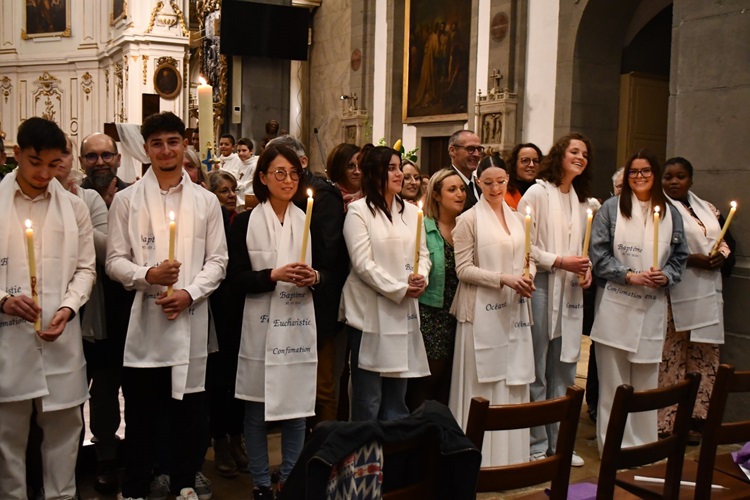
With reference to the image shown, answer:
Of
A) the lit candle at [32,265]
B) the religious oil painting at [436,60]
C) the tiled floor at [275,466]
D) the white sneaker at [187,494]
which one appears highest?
the religious oil painting at [436,60]

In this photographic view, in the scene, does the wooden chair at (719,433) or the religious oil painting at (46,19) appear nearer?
the wooden chair at (719,433)

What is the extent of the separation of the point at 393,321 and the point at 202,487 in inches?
46.9

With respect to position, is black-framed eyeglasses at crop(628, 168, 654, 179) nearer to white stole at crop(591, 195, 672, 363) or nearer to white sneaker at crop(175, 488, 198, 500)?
white stole at crop(591, 195, 672, 363)

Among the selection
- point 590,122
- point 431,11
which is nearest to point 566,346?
point 590,122

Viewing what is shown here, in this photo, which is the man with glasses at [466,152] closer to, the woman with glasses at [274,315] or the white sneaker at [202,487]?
the woman with glasses at [274,315]

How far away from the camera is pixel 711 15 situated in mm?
4891

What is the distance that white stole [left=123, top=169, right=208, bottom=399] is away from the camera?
10.4 feet

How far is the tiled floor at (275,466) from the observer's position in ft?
11.9

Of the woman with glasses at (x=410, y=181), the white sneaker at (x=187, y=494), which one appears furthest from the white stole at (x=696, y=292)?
the white sneaker at (x=187, y=494)

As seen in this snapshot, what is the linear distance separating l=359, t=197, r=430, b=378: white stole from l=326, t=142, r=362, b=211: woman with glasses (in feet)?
1.99

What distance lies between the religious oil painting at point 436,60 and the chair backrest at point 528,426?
10.3 m

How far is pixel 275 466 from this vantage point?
399cm

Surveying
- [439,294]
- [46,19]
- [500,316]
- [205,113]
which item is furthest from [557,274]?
[46,19]

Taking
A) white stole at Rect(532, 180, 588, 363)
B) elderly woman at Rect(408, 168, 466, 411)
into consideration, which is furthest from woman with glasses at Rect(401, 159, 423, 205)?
white stole at Rect(532, 180, 588, 363)
